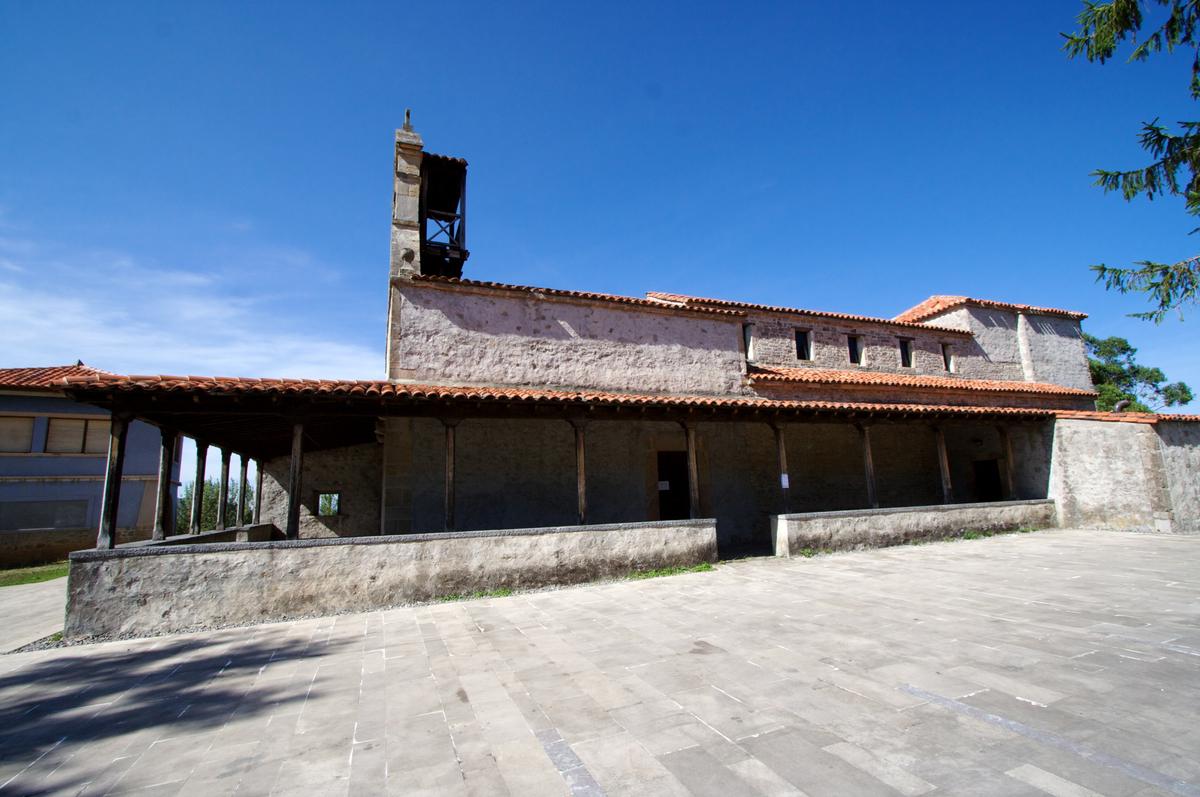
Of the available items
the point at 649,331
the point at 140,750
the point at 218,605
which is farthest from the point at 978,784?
the point at 649,331

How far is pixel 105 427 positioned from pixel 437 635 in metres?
18.6

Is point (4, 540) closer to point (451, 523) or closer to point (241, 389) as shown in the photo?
point (241, 389)

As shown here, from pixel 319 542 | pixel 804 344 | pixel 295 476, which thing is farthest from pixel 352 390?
pixel 804 344

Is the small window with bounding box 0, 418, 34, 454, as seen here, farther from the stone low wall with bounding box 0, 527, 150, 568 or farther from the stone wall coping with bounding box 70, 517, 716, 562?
the stone wall coping with bounding box 70, 517, 716, 562

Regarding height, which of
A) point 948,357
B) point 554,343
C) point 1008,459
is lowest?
point 1008,459

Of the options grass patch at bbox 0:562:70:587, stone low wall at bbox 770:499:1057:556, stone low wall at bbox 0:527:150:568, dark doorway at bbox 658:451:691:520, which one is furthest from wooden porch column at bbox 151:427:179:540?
stone low wall at bbox 770:499:1057:556

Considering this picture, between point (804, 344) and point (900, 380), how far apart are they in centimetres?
315

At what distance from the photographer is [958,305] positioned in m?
20.1

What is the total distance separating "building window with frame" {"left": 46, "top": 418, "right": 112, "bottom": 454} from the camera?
16.4 meters

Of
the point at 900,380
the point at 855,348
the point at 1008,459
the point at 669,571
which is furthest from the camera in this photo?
the point at 855,348

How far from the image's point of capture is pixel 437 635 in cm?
595

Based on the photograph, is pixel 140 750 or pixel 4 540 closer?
pixel 140 750

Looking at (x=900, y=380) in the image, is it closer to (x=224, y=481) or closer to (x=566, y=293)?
(x=566, y=293)

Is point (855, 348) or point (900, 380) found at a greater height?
point (855, 348)
